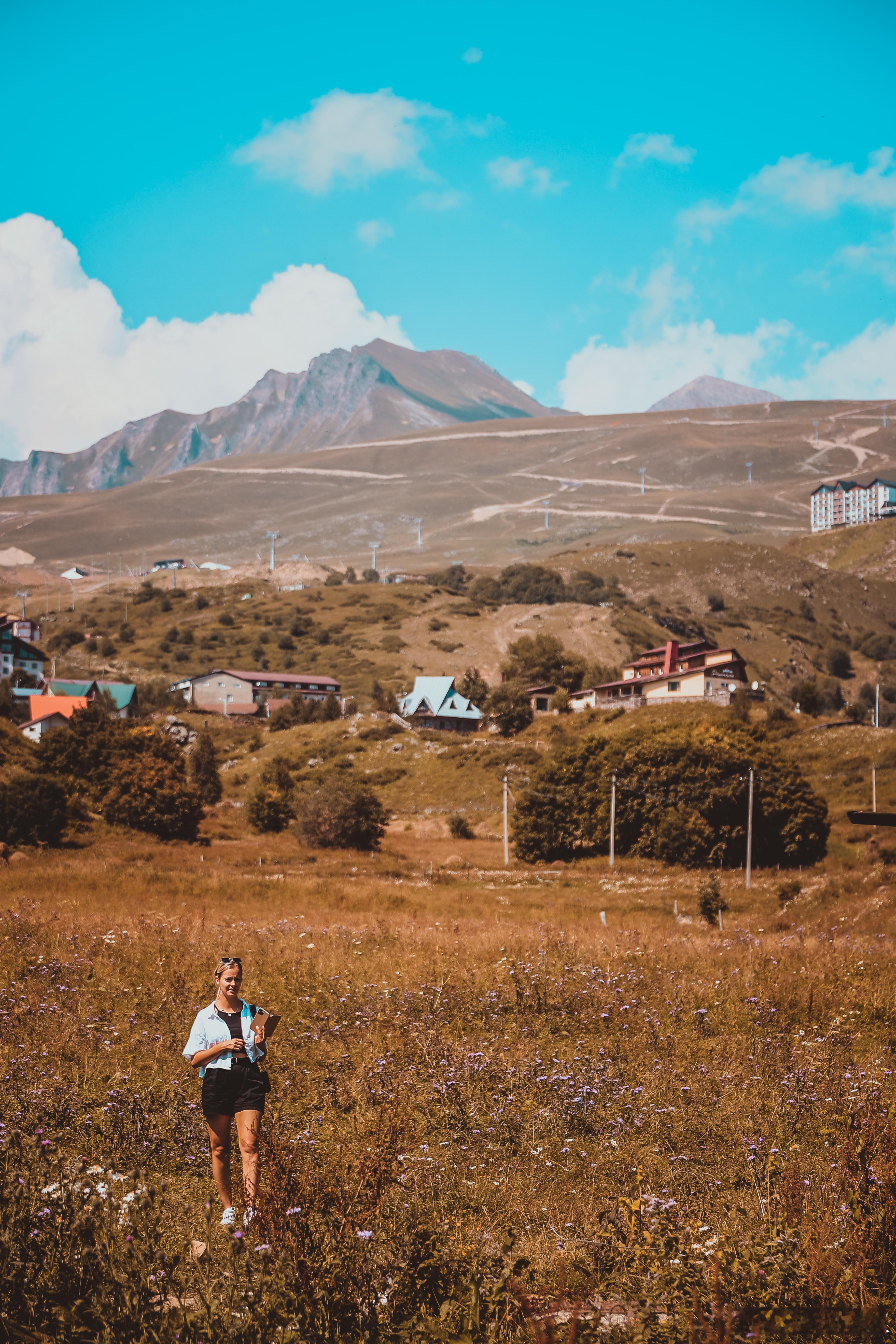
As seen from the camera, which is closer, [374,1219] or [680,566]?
[374,1219]

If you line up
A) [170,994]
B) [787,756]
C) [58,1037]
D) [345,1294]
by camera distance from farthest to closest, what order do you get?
[787,756], [170,994], [58,1037], [345,1294]

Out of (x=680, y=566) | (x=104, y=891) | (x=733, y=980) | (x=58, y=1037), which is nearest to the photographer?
(x=58, y=1037)

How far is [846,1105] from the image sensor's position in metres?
8.12

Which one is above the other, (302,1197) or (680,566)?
(680,566)

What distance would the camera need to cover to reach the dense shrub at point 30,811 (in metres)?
33.8

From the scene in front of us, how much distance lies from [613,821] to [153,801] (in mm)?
18859

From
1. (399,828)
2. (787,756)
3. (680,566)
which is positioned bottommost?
(399,828)

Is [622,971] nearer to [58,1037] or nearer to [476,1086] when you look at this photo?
[476,1086]

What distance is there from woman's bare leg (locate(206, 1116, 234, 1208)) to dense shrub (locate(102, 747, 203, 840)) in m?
36.3

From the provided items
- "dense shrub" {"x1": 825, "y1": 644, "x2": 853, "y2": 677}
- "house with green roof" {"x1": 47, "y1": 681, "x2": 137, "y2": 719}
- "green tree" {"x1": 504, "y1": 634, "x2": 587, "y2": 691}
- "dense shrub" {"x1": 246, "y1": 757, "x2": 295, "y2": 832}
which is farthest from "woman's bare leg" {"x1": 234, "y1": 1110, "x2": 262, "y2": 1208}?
"dense shrub" {"x1": 825, "y1": 644, "x2": 853, "y2": 677}

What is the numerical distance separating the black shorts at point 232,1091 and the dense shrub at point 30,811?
29.5 metres

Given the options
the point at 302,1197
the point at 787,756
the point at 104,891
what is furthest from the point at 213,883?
the point at 787,756

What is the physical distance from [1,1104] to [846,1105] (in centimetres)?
627

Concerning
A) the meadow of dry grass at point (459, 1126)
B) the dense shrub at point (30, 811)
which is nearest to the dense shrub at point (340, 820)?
the dense shrub at point (30, 811)
